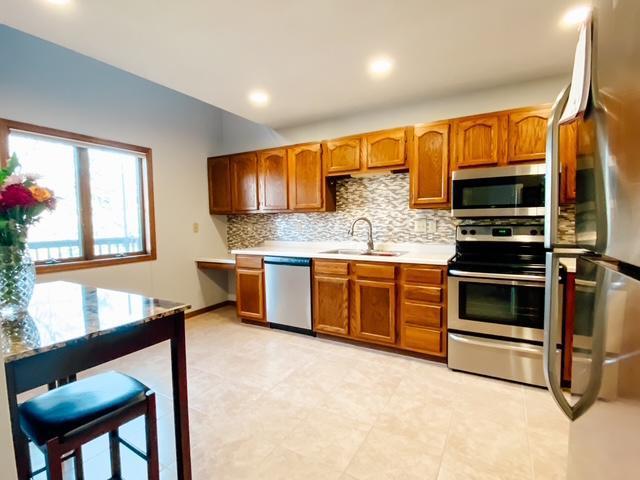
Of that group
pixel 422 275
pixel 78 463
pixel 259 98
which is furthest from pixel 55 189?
pixel 422 275

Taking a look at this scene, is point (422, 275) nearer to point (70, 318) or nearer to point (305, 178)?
point (305, 178)

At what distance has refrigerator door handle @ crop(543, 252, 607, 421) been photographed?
2.14 feet

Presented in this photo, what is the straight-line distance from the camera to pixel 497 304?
7.72 ft

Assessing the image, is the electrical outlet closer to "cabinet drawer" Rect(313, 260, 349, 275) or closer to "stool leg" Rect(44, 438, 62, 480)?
"cabinet drawer" Rect(313, 260, 349, 275)

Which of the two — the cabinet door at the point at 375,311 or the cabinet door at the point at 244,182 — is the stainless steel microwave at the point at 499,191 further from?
the cabinet door at the point at 244,182

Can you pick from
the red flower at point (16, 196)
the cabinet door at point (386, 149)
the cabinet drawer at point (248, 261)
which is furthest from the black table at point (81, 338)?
the cabinet door at point (386, 149)

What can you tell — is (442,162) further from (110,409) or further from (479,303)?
(110,409)

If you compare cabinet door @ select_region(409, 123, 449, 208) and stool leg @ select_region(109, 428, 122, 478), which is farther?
cabinet door @ select_region(409, 123, 449, 208)

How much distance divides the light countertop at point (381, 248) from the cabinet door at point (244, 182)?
638 millimetres

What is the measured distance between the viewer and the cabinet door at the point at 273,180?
142 inches

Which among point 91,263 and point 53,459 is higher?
point 91,263

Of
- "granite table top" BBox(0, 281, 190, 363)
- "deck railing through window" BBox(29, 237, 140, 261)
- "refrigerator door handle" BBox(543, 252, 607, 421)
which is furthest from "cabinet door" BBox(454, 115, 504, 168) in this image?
"deck railing through window" BBox(29, 237, 140, 261)

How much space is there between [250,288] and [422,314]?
1.91 meters

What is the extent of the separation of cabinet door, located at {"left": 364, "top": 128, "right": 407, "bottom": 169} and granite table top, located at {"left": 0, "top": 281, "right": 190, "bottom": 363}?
2.30 meters
